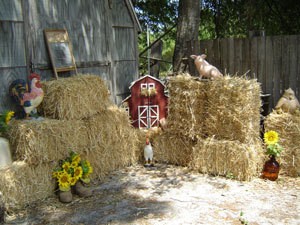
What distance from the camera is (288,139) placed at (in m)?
4.83

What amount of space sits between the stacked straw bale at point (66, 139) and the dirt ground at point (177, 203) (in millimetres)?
305

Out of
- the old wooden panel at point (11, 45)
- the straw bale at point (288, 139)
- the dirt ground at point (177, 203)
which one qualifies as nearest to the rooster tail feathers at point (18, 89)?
the old wooden panel at point (11, 45)

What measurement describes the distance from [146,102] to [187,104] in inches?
48.9

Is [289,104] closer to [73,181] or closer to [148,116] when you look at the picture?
[148,116]

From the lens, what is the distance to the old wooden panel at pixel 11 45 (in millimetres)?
4344

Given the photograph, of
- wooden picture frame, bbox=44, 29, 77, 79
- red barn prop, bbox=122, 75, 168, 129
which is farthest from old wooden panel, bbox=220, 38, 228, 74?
wooden picture frame, bbox=44, 29, 77, 79

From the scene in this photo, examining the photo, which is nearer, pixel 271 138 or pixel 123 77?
pixel 271 138

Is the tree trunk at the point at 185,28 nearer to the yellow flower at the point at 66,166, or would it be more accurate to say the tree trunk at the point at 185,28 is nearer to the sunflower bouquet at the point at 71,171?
the sunflower bouquet at the point at 71,171

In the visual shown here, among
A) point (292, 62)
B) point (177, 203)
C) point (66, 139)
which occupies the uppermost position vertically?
point (292, 62)

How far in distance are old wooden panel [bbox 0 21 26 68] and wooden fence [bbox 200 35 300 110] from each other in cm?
326

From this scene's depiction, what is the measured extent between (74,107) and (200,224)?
2.37 metres

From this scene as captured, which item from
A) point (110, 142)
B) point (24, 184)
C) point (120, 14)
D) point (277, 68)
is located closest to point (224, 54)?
point (277, 68)

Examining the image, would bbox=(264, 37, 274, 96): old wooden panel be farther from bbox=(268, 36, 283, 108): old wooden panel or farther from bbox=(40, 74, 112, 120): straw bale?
bbox=(40, 74, 112, 120): straw bale

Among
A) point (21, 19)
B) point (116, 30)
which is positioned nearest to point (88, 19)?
point (116, 30)
